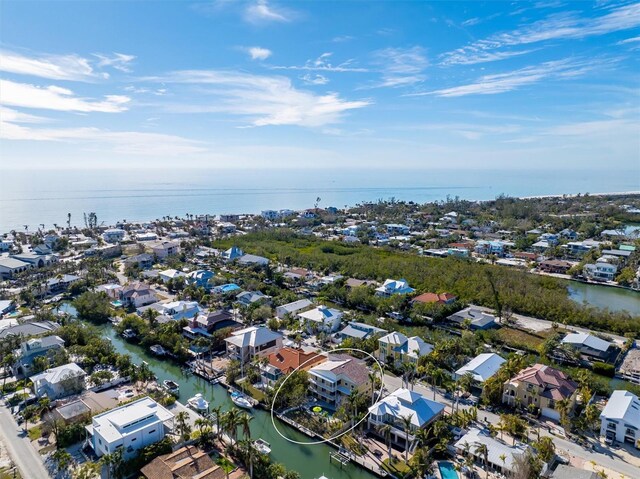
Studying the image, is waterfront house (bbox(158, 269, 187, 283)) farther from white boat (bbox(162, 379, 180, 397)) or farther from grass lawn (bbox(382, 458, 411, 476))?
grass lawn (bbox(382, 458, 411, 476))

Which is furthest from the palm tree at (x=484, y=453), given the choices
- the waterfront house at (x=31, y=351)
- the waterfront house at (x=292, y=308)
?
the waterfront house at (x=31, y=351)

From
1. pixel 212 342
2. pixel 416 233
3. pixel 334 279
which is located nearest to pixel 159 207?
pixel 416 233

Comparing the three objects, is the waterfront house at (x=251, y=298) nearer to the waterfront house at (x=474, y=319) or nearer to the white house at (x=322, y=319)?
the white house at (x=322, y=319)

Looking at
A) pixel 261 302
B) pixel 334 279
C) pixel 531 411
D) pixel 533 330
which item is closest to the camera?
pixel 531 411

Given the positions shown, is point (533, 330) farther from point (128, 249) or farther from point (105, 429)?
point (128, 249)

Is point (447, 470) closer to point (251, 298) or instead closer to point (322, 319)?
point (322, 319)

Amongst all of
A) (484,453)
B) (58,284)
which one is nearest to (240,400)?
(484,453)
